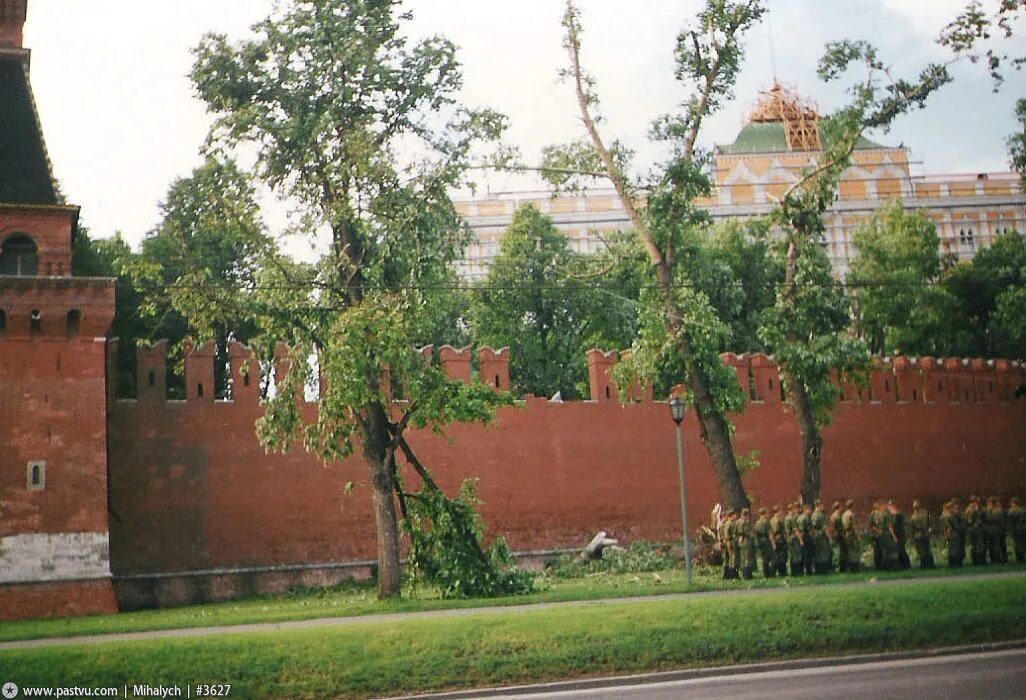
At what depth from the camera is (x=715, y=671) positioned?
554 inches

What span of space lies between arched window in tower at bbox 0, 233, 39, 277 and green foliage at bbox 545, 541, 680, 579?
A: 1140 centimetres

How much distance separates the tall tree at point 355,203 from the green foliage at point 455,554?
41 centimetres

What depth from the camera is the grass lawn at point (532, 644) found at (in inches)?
521

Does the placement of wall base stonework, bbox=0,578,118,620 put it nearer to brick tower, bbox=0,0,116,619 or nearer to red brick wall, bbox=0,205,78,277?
brick tower, bbox=0,0,116,619

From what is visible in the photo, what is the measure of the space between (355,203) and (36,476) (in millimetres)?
7143

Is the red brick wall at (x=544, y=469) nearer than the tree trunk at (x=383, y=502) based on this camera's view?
No

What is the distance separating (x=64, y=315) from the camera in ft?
74.0

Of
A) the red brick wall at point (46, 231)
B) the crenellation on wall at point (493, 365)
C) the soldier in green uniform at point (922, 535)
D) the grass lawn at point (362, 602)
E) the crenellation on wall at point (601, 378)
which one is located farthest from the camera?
the crenellation on wall at point (601, 378)

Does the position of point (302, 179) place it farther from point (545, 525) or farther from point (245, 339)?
point (245, 339)

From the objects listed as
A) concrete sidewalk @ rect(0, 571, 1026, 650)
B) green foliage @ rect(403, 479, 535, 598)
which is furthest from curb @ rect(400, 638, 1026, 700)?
green foliage @ rect(403, 479, 535, 598)

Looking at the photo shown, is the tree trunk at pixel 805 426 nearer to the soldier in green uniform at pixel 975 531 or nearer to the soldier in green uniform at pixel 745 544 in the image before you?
the soldier in green uniform at pixel 745 544

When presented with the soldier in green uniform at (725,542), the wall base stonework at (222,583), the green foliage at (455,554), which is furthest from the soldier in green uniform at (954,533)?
the wall base stonework at (222,583)

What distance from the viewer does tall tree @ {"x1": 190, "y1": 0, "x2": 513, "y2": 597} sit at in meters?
20.1

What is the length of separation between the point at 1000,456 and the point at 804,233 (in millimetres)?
13997
